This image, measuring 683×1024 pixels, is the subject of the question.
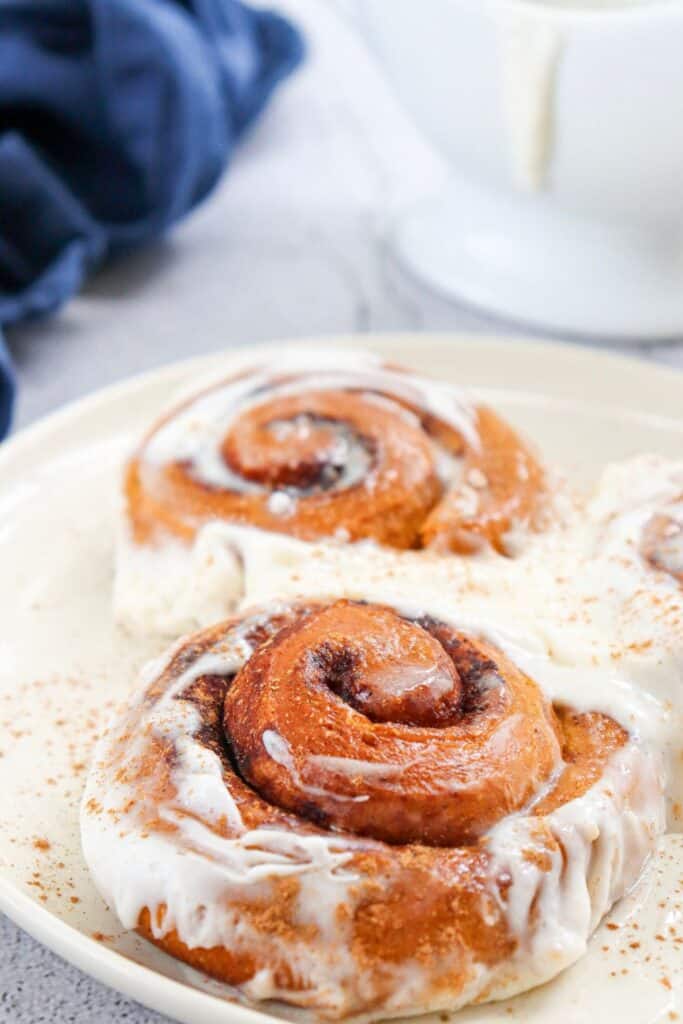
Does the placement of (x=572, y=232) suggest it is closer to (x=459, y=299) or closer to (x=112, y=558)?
(x=459, y=299)

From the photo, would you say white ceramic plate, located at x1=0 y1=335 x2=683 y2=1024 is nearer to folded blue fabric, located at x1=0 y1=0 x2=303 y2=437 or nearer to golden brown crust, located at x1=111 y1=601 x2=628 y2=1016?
golden brown crust, located at x1=111 y1=601 x2=628 y2=1016

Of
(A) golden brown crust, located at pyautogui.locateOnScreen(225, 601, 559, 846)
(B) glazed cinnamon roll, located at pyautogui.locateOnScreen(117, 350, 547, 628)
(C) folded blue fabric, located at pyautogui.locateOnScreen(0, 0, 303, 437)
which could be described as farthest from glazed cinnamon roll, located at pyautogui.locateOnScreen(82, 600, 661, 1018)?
(C) folded blue fabric, located at pyautogui.locateOnScreen(0, 0, 303, 437)

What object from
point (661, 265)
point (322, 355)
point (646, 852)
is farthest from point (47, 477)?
Answer: point (661, 265)

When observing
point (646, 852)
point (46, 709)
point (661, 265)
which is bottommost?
point (661, 265)

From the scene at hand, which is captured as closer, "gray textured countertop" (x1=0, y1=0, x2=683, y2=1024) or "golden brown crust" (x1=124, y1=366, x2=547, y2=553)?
"golden brown crust" (x1=124, y1=366, x2=547, y2=553)

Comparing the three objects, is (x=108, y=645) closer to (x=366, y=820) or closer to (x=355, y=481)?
(x=355, y=481)

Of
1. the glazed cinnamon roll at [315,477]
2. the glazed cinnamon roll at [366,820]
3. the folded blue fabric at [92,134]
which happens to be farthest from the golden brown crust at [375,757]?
the folded blue fabric at [92,134]

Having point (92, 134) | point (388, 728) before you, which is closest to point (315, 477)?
point (388, 728)

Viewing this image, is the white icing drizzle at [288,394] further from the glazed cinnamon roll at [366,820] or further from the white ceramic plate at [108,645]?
the glazed cinnamon roll at [366,820]
